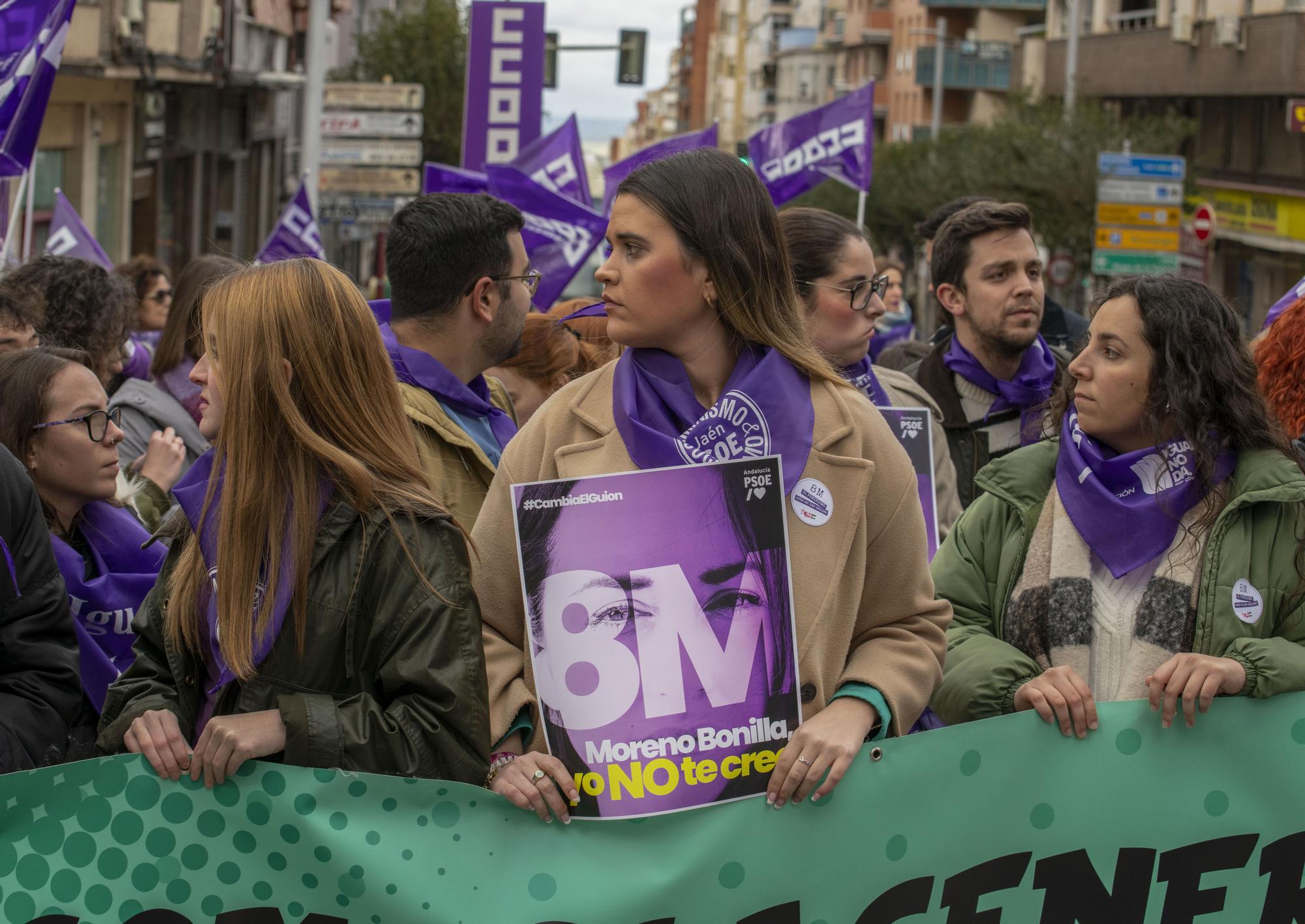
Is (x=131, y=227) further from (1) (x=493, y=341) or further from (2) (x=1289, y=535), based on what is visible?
(2) (x=1289, y=535)

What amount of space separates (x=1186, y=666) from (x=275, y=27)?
27255 millimetres

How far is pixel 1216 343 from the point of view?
349 cm

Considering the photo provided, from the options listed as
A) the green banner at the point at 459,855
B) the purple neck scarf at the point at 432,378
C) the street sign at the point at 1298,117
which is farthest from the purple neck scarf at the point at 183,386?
the street sign at the point at 1298,117

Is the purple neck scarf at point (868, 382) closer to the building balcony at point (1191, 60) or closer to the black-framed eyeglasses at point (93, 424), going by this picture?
the black-framed eyeglasses at point (93, 424)

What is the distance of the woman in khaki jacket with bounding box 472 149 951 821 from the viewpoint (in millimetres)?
2969

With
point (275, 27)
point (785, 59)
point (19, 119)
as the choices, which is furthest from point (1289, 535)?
point (785, 59)

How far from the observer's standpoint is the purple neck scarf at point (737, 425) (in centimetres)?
297

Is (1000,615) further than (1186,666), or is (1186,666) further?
(1000,615)

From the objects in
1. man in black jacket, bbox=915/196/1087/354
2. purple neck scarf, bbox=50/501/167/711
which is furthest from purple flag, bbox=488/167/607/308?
purple neck scarf, bbox=50/501/167/711

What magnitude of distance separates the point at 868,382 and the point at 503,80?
1202 cm

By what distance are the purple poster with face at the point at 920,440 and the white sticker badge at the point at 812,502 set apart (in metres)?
1.76

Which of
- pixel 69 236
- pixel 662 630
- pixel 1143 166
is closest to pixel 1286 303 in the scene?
pixel 662 630

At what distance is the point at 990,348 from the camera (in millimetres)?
5566

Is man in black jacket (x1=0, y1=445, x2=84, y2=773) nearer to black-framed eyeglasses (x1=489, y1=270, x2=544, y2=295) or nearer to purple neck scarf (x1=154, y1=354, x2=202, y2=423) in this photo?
black-framed eyeglasses (x1=489, y1=270, x2=544, y2=295)
